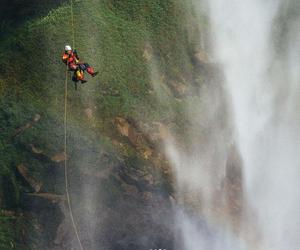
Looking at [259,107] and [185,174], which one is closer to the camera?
[185,174]

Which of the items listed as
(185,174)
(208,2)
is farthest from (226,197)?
(208,2)

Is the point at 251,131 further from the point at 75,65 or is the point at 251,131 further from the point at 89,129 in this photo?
the point at 75,65

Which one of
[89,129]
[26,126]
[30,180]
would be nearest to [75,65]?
[89,129]

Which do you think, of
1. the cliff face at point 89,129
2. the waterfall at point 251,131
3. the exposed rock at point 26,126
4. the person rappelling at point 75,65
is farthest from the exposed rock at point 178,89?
the exposed rock at point 26,126

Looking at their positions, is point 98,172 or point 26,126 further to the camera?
point 98,172

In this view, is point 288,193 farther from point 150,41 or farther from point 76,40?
point 76,40

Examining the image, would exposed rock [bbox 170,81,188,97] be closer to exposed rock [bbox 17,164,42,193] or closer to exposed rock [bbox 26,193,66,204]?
exposed rock [bbox 26,193,66,204]
